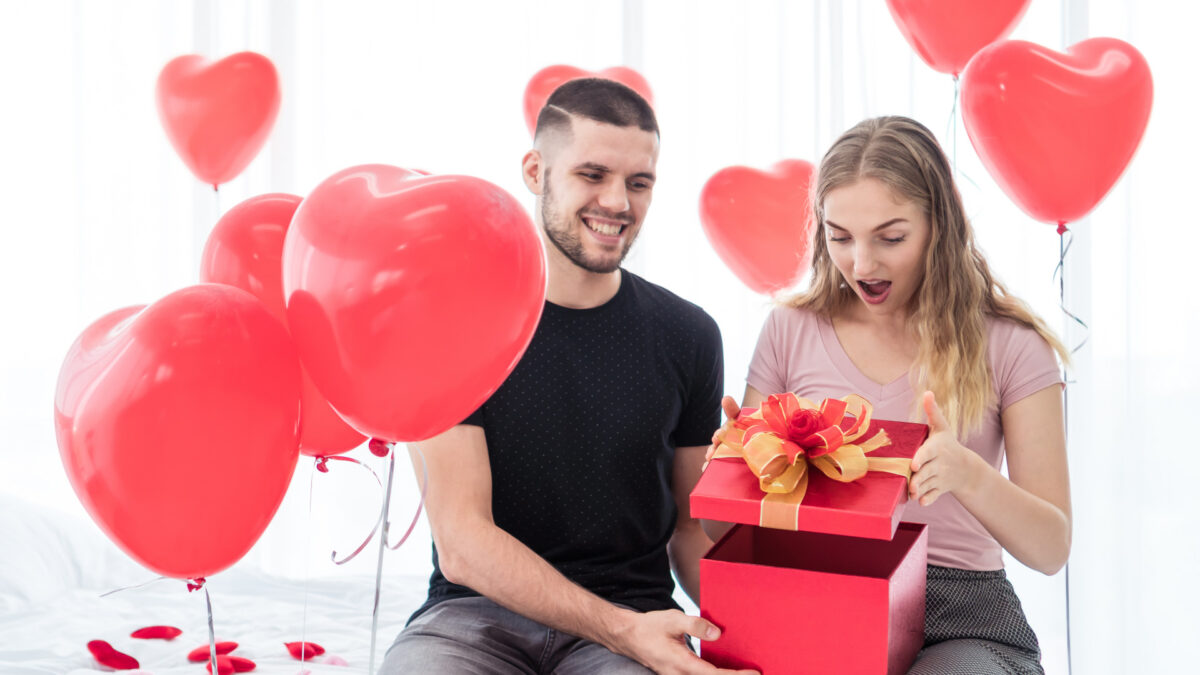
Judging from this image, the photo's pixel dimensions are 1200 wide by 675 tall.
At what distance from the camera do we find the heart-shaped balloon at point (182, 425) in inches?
40.9

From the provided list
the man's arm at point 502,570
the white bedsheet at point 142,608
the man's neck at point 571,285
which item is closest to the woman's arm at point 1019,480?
the man's arm at point 502,570

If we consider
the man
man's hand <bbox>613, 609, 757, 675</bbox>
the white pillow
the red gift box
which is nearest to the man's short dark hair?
the man

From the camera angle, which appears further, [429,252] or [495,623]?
[495,623]

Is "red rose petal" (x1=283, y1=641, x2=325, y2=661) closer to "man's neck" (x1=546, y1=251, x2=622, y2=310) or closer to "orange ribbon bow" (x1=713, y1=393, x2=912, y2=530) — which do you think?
"man's neck" (x1=546, y1=251, x2=622, y2=310)

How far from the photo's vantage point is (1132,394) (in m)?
2.81

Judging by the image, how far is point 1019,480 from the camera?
1510 millimetres

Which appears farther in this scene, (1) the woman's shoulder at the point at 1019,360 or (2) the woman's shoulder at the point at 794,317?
(2) the woman's shoulder at the point at 794,317

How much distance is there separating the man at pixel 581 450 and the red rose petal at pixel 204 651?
601 mm

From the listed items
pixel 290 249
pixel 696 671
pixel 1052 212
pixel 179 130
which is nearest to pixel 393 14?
pixel 179 130

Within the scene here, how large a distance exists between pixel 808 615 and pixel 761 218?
1151 mm

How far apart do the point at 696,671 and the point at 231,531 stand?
22.0 inches

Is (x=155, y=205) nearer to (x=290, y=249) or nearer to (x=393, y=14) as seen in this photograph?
(x=393, y=14)

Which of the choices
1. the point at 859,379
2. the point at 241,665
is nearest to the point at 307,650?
the point at 241,665

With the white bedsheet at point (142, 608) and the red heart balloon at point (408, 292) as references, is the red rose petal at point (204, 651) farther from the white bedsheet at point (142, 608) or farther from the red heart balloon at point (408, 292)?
the red heart balloon at point (408, 292)
